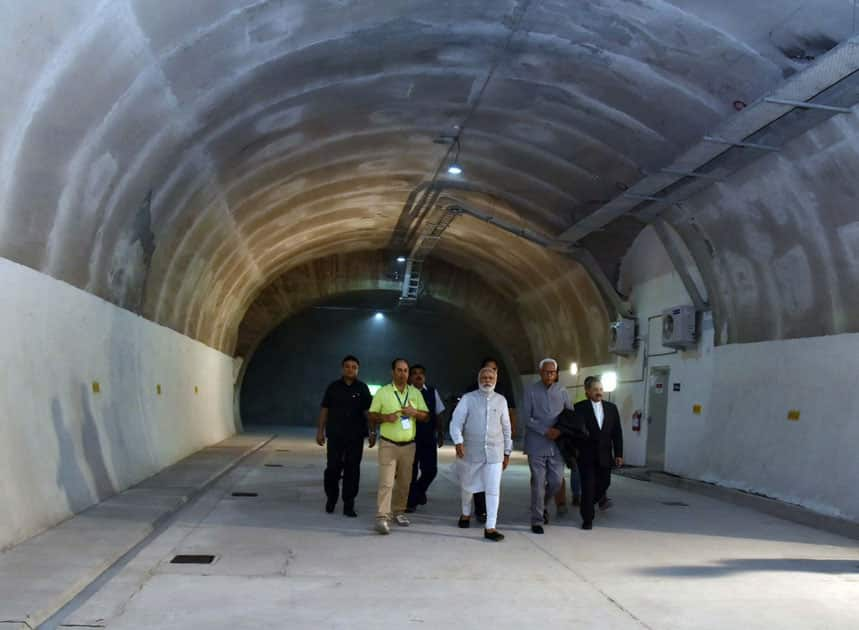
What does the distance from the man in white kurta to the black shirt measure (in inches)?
49.4

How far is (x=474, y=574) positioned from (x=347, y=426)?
3341mm

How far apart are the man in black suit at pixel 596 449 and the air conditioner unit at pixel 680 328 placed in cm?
460

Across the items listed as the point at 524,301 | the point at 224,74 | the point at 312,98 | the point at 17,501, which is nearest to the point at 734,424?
the point at 312,98

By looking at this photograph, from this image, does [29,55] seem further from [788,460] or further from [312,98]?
[788,460]

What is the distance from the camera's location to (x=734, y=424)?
14.3m

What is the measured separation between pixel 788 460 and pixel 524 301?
1425cm

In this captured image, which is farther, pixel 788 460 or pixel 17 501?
pixel 788 460

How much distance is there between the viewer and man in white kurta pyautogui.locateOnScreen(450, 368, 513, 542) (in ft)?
32.0

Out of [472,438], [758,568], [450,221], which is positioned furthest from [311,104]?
[450,221]

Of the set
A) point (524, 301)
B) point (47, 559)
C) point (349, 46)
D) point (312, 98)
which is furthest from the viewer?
point (524, 301)

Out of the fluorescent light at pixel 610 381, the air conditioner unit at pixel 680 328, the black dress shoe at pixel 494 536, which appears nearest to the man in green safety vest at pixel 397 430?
the black dress shoe at pixel 494 536

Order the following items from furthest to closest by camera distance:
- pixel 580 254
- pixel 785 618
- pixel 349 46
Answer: pixel 580 254 → pixel 349 46 → pixel 785 618

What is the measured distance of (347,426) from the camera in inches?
420

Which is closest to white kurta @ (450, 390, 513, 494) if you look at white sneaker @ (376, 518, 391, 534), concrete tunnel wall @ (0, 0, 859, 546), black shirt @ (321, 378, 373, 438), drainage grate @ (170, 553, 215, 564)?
white sneaker @ (376, 518, 391, 534)
